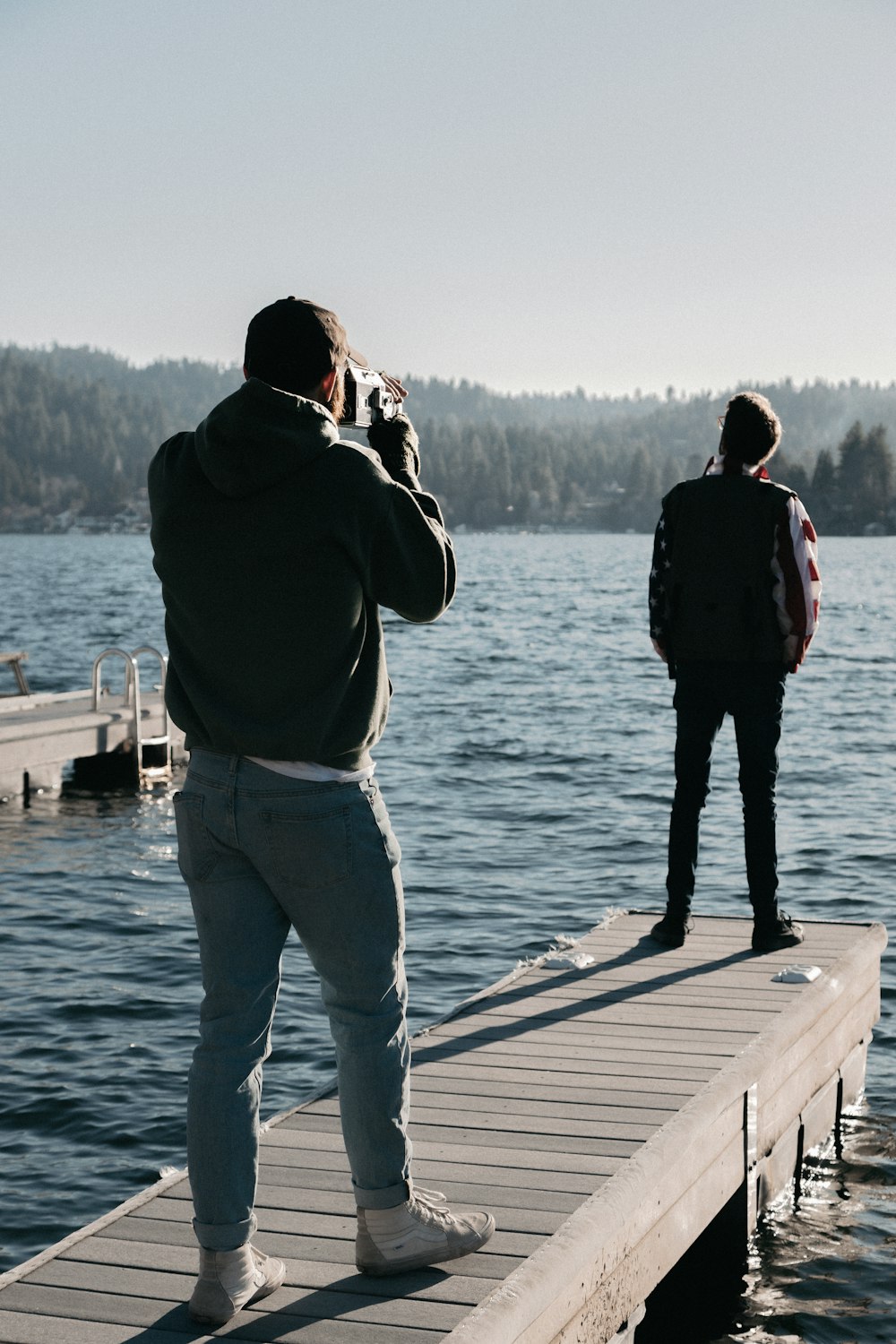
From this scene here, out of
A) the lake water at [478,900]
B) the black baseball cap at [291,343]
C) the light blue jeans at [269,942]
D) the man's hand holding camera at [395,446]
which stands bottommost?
the lake water at [478,900]

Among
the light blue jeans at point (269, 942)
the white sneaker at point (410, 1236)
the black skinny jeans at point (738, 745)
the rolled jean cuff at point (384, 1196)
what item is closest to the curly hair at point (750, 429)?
the black skinny jeans at point (738, 745)

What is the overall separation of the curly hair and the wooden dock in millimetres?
2274

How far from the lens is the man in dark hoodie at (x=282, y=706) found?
10.6ft

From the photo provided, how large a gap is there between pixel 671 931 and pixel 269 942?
4.13 metres

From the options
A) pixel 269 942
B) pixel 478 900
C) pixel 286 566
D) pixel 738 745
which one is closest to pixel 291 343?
pixel 286 566

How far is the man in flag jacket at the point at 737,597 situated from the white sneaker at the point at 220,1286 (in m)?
3.33

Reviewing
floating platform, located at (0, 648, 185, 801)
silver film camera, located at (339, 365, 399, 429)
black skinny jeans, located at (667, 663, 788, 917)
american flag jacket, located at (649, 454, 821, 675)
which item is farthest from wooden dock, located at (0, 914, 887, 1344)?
floating platform, located at (0, 648, 185, 801)

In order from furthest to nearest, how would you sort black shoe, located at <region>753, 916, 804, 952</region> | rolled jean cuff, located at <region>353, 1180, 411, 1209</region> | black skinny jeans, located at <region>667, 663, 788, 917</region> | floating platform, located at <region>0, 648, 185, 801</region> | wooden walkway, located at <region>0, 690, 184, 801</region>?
1. floating platform, located at <region>0, 648, 185, 801</region>
2. wooden walkway, located at <region>0, 690, 184, 801</region>
3. black shoe, located at <region>753, 916, 804, 952</region>
4. black skinny jeans, located at <region>667, 663, 788, 917</region>
5. rolled jean cuff, located at <region>353, 1180, 411, 1209</region>

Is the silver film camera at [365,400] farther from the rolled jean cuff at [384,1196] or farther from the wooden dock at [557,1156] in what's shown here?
the wooden dock at [557,1156]

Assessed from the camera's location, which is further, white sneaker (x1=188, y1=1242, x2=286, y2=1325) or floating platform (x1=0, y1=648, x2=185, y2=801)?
floating platform (x1=0, y1=648, x2=185, y2=801)

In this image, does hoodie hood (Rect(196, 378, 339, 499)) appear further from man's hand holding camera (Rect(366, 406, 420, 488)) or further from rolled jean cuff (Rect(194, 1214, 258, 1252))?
rolled jean cuff (Rect(194, 1214, 258, 1252))

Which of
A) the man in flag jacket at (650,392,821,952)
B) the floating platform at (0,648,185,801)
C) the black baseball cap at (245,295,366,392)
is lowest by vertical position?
the floating platform at (0,648,185,801)

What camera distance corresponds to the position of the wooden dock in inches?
144

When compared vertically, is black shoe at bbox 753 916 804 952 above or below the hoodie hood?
below
